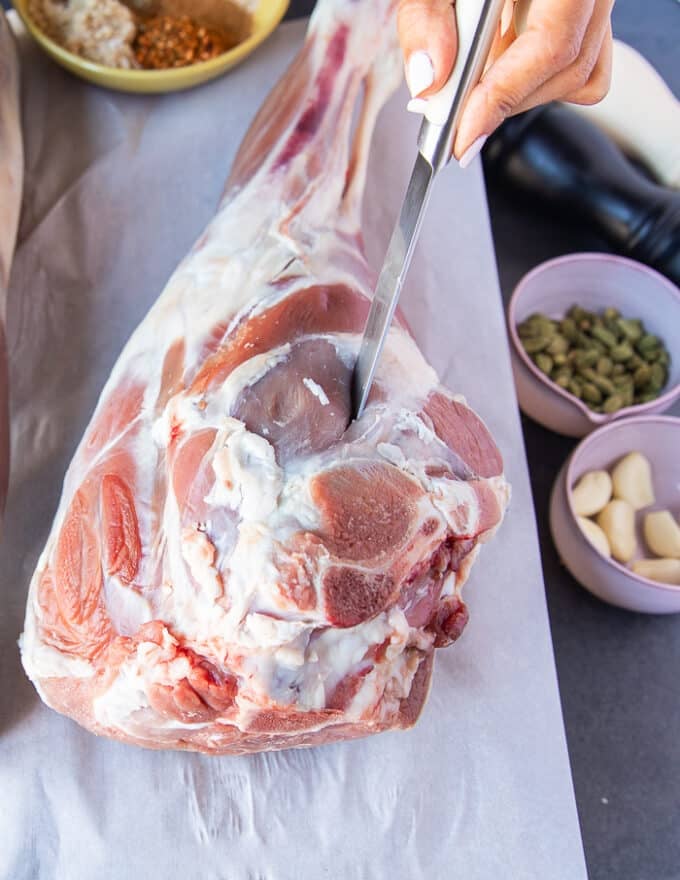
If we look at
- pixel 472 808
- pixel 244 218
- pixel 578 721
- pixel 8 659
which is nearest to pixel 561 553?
pixel 578 721

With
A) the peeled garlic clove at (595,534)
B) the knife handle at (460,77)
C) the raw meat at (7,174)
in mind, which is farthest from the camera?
the peeled garlic clove at (595,534)

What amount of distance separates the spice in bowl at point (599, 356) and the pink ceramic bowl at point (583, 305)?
0.02 meters

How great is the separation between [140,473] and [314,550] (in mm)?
209

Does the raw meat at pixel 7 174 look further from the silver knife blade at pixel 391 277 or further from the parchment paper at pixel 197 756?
the silver knife blade at pixel 391 277

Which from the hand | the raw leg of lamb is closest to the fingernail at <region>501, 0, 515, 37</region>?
the hand

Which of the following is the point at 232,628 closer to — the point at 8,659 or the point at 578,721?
the point at 8,659

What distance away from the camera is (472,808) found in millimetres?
Answer: 866

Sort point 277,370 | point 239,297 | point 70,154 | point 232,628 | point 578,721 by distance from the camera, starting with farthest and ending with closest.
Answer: point 70,154 → point 578,721 → point 239,297 → point 277,370 → point 232,628

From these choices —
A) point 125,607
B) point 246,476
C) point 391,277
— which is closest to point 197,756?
point 125,607

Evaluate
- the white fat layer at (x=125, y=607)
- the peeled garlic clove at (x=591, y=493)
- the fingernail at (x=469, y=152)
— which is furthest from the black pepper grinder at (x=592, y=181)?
the white fat layer at (x=125, y=607)

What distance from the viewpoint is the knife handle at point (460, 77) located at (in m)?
0.56

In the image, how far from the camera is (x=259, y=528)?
2.28 ft

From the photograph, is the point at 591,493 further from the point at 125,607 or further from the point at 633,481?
the point at 125,607

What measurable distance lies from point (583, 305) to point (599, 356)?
116 mm
